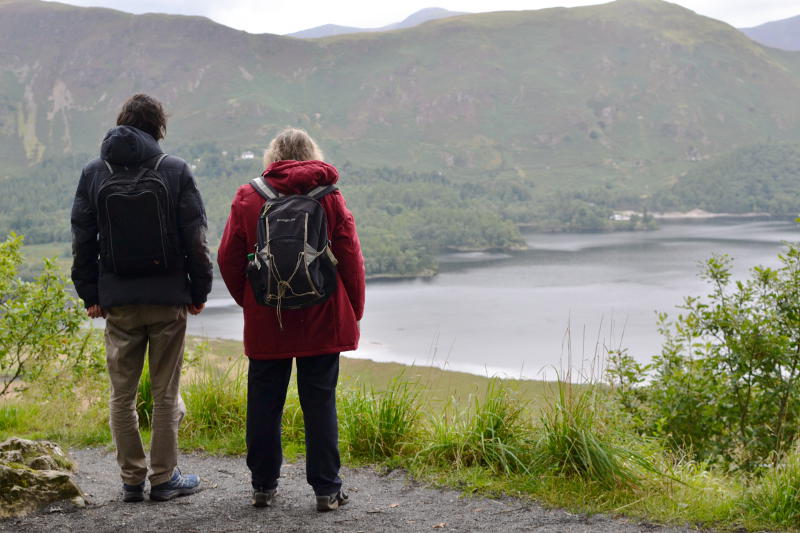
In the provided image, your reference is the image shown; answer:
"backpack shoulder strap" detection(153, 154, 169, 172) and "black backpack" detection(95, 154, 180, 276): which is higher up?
"backpack shoulder strap" detection(153, 154, 169, 172)

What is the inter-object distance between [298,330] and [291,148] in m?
0.76

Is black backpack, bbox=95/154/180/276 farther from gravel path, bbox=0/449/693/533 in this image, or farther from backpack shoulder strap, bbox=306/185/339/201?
gravel path, bbox=0/449/693/533

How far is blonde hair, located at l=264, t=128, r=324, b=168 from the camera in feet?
10.3

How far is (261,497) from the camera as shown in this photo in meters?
3.30

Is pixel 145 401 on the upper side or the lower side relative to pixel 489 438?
lower

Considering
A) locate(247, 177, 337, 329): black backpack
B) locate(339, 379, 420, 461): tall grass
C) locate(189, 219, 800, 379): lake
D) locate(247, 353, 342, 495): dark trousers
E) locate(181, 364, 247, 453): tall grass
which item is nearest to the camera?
locate(247, 177, 337, 329): black backpack

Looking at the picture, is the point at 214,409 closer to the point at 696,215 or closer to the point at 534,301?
the point at 534,301

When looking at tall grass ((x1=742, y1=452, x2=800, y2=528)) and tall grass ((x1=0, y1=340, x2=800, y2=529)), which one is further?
tall grass ((x1=0, y1=340, x2=800, y2=529))

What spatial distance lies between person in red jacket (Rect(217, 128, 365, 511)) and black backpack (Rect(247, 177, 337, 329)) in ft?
0.22

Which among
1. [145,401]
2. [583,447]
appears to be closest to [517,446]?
[583,447]

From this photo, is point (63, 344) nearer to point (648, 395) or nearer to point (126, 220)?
point (126, 220)

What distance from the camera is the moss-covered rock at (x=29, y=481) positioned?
3123mm

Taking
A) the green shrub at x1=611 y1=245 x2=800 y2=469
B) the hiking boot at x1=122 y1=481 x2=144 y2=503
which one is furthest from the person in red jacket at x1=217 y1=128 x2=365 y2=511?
the green shrub at x1=611 y1=245 x2=800 y2=469

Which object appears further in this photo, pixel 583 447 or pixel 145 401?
pixel 145 401
